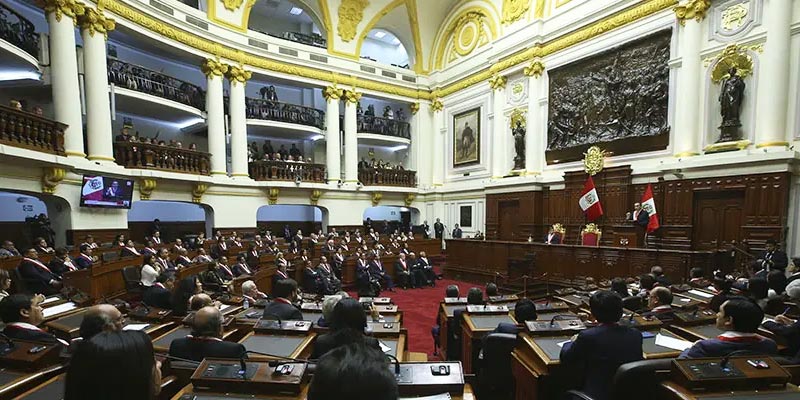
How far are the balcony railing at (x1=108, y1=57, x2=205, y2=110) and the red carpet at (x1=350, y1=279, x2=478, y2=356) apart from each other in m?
9.48

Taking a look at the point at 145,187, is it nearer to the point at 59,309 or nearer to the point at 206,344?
the point at 59,309

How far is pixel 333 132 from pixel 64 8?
8.71 metres

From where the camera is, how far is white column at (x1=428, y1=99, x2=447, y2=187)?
1730 cm

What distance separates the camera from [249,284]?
15.7ft

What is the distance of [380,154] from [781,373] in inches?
718

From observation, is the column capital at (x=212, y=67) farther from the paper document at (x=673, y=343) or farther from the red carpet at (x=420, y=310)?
the paper document at (x=673, y=343)

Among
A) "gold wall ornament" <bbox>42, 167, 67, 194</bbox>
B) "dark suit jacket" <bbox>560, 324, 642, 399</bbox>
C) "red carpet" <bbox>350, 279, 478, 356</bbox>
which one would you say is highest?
"gold wall ornament" <bbox>42, 167, 67, 194</bbox>

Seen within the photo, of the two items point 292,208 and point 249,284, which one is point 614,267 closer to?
point 249,284

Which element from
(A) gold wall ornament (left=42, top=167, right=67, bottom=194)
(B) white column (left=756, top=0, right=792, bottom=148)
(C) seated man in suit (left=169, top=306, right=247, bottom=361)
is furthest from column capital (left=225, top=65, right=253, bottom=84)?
(B) white column (left=756, top=0, right=792, bottom=148)

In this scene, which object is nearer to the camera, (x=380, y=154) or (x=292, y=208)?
(x=292, y=208)

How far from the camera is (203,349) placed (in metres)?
2.19

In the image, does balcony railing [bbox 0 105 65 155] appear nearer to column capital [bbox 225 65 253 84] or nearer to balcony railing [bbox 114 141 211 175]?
balcony railing [bbox 114 141 211 175]

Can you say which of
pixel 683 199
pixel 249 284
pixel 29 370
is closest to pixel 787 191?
pixel 683 199

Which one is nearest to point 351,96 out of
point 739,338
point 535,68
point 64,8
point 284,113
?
point 284,113
